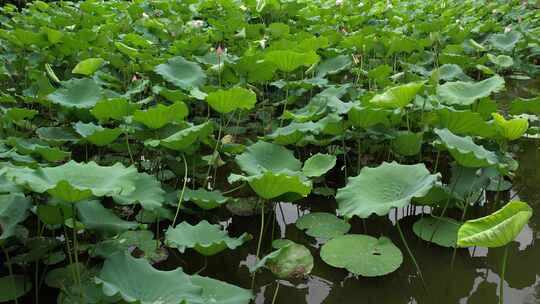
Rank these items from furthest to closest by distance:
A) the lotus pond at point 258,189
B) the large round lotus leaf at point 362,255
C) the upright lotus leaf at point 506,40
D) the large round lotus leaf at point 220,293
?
the upright lotus leaf at point 506,40, the large round lotus leaf at point 362,255, the lotus pond at point 258,189, the large round lotus leaf at point 220,293

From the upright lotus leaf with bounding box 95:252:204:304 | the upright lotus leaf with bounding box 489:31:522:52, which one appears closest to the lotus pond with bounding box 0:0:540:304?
the upright lotus leaf with bounding box 95:252:204:304

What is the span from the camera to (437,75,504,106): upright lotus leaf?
85.5 inches

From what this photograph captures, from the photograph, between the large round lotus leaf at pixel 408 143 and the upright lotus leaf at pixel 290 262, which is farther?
the large round lotus leaf at pixel 408 143

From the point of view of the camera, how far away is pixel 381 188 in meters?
1.67

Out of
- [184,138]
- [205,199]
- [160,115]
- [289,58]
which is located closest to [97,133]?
[160,115]

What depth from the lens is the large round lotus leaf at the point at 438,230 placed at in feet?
6.10

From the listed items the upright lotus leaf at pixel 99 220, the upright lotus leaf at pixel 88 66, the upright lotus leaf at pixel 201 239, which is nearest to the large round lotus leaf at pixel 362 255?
the upright lotus leaf at pixel 201 239

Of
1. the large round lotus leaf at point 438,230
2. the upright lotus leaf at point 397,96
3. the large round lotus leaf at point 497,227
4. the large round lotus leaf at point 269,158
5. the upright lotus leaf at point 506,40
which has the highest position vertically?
the large round lotus leaf at point 497,227

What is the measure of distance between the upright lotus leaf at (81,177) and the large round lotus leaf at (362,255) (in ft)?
2.25

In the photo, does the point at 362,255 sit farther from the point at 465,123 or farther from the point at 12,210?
the point at 12,210

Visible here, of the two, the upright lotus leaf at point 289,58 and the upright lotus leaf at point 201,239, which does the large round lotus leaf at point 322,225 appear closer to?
the upright lotus leaf at point 201,239

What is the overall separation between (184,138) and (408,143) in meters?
0.88

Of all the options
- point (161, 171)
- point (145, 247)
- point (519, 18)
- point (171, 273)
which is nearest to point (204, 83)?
point (161, 171)

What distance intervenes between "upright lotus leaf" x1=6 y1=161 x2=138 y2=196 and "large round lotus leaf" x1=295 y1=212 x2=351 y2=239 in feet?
2.42
